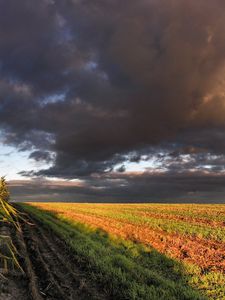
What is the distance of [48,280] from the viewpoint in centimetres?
1223

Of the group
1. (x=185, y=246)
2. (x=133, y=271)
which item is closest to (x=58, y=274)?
(x=133, y=271)

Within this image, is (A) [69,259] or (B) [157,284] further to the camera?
(A) [69,259]

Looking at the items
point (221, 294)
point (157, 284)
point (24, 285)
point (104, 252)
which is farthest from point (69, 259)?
point (221, 294)

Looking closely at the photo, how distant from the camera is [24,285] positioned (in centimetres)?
1188

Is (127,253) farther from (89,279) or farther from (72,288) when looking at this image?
(72,288)

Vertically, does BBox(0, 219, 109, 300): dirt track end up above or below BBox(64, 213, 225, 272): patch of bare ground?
below

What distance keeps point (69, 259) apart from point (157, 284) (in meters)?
5.32

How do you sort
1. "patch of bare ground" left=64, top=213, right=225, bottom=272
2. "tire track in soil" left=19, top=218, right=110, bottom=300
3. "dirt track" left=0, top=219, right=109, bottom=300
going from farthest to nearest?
"patch of bare ground" left=64, top=213, right=225, bottom=272 < "tire track in soil" left=19, top=218, right=110, bottom=300 < "dirt track" left=0, top=219, right=109, bottom=300

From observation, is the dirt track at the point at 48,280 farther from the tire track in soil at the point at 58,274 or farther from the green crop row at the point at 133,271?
the green crop row at the point at 133,271

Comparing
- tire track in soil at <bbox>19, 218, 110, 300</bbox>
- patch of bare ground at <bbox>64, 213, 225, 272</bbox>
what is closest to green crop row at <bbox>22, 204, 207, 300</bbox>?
tire track in soil at <bbox>19, 218, 110, 300</bbox>

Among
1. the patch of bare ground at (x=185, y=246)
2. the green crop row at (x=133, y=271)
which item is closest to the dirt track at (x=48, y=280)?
the green crop row at (x=133, y=271)

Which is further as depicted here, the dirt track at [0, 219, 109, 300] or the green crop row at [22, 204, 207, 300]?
the green crop row at [22, 204, 207, 300]

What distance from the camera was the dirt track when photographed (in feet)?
35.7

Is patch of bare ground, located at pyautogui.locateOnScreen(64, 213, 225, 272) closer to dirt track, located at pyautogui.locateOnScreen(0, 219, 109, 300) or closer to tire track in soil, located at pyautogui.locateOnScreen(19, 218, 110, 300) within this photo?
tire track in soil, located at pyautogui.locateOnScreen(19, 218, 110, 300)
